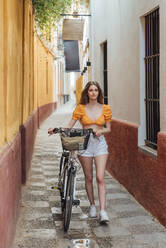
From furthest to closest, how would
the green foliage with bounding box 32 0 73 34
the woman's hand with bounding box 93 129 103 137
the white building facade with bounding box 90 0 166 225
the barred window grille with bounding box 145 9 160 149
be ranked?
1. the green foliage with bounding box 32 0 73 34
2. the barred window grille with bounding box 145 9 160 149
3. the white building facade with bounding box 90 0 166 225
4. the woman's hand with bounding box 93 129 103 137

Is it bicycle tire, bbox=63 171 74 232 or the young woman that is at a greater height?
the young woman

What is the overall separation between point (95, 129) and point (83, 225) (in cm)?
120

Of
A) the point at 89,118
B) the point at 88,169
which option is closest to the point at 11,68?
the point at 89,118

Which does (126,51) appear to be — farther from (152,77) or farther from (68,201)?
(68,201)

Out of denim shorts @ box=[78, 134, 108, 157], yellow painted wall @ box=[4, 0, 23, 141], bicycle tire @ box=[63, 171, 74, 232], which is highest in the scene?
yellow painted wall @ box=[4, 0, 23, 141]

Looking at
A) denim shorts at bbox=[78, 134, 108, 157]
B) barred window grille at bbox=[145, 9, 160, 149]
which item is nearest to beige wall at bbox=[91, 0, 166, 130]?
barred window grille at bbox=[145, 9, 160, 149]

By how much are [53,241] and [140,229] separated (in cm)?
109

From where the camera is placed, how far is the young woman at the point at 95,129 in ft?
17.6

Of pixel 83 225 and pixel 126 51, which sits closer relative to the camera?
pixel 83 225

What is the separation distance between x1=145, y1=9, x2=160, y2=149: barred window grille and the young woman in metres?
0.82

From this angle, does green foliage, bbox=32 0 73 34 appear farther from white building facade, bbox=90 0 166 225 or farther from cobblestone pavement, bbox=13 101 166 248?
cobblestone pavement, bbox=13 101 166 248

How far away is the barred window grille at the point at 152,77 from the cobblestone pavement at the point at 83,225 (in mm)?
1018

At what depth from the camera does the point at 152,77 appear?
6.05 m

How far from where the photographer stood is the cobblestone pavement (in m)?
4.68
